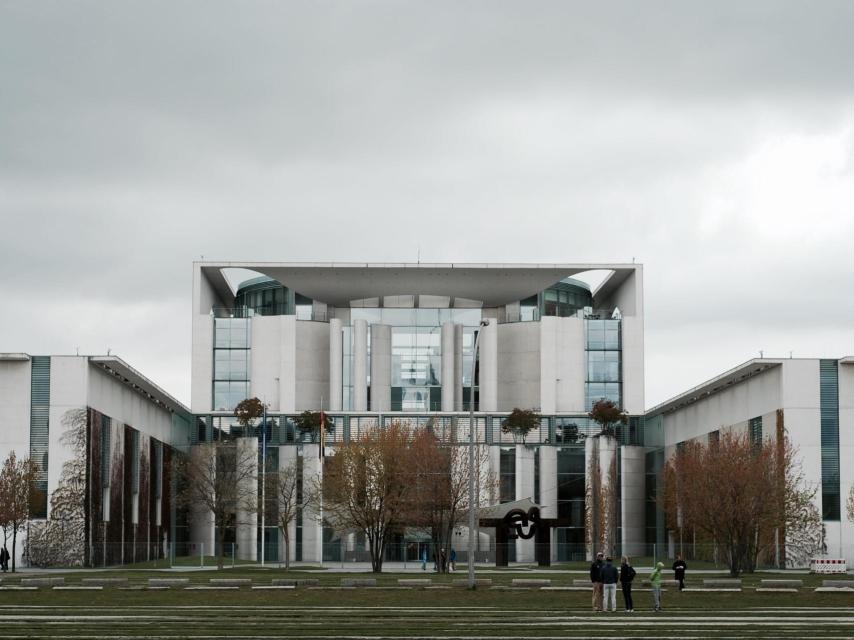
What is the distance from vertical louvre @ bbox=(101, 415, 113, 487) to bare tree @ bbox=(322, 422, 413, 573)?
12874mm

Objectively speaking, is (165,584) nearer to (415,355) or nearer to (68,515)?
(68,515)

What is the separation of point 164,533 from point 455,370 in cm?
2612

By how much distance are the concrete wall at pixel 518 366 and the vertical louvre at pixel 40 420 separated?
44251 mm

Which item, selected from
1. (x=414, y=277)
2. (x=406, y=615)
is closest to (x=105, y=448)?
(x=414, y=277)

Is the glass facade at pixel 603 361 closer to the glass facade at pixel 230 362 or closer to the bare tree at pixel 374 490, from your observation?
the glass facade at pixel 230 362

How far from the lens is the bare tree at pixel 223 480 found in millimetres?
86812

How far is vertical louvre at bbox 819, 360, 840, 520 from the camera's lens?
79.2 meters

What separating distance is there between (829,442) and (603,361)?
3453 centimetres

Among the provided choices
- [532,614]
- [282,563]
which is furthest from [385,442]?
[532,614]

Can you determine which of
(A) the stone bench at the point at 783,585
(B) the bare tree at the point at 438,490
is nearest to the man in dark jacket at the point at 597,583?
(A) the stone bench at the point at 783,585

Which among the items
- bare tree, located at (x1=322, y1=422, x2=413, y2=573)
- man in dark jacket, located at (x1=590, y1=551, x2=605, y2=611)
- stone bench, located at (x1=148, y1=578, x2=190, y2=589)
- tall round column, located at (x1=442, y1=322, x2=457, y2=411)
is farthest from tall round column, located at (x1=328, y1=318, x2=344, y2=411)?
man in dark jacket, located at (x1=590, y1=551, x2=605, y2=611)

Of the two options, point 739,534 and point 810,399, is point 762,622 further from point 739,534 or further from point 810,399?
point 810,399

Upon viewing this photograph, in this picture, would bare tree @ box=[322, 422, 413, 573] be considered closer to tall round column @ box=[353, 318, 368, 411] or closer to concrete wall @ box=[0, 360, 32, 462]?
concrete wall @ box=[0, 360, 32, 462]

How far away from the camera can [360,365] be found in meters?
112
